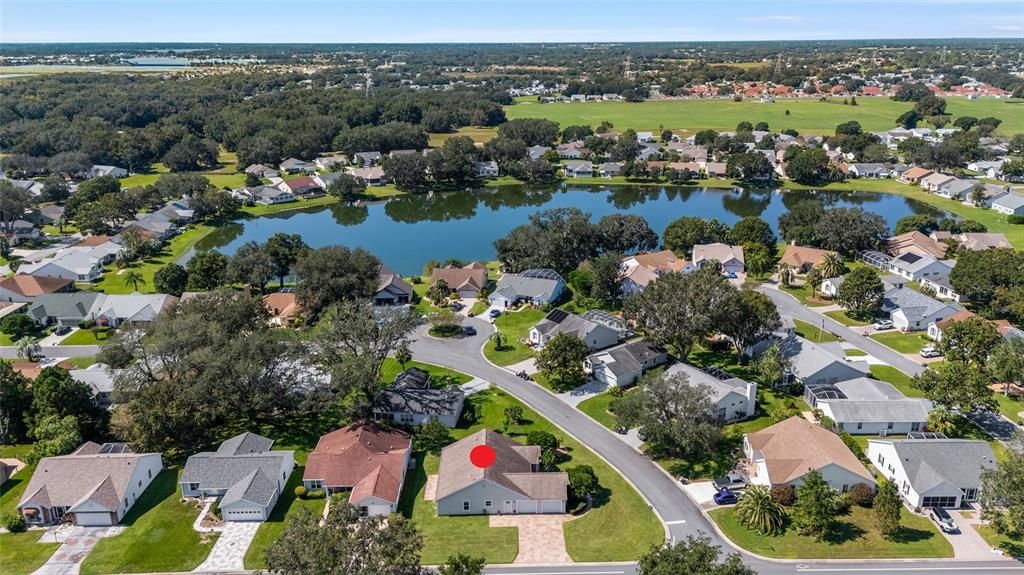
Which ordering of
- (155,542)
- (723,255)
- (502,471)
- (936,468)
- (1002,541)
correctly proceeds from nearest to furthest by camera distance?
1. (1002,541)
2. (155,542)
3. (936,468)
4. (502,471)
5. (723,255)

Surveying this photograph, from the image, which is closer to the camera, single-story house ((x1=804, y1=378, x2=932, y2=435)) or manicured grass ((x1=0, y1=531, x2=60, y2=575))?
manicured grass ((x1=0, y1=531, x2=60, y2=575))

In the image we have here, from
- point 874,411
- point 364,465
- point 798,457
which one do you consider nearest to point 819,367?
point 874,411

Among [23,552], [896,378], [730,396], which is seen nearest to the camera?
[23,552]

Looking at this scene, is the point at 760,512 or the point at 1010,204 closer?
the point at 760,512

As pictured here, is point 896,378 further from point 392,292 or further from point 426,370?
point 392,292

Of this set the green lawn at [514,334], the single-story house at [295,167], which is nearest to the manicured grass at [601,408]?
the green lawn at [514,334]

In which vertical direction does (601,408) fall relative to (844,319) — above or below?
below

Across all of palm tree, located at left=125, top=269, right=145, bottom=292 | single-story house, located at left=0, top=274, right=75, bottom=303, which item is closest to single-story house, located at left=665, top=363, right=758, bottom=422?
palm tree, located at left=125, top=269, right=145, bottom=292

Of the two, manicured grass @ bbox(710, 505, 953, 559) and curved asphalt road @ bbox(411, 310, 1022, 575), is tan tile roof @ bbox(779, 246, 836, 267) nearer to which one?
curved asphalt road @ bbox(411, 310, 1022, 575)
